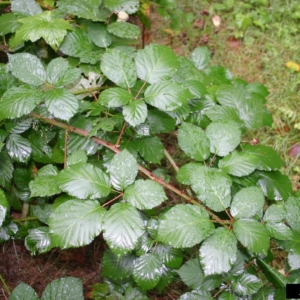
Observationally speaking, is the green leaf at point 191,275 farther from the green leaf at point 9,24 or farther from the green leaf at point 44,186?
the green leaf at point 9,24

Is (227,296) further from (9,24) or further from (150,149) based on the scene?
(9,24)

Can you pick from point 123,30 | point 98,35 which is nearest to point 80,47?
point 98,35

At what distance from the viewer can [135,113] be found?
4.14 ft

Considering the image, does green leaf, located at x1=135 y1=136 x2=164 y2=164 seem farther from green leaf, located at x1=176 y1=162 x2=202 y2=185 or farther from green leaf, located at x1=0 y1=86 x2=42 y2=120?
green leaf, located at x1=0 y1=86 x2=42 y2=120

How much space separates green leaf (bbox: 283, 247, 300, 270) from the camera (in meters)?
1.30

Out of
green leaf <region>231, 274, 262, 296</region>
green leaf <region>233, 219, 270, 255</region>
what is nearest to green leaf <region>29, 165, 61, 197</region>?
green leaf <region>233, 219, 270, 255</region>

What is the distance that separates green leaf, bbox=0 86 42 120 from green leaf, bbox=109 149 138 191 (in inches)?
15.5

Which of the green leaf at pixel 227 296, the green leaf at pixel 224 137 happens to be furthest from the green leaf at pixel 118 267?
the green leaf at pixel 224 137

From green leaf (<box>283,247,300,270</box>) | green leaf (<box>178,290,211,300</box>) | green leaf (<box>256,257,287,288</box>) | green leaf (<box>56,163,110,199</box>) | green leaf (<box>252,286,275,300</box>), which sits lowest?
green leaf (<box>178,290,211,300</box>)

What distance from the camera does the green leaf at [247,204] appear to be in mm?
1230

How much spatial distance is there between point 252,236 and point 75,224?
63cm

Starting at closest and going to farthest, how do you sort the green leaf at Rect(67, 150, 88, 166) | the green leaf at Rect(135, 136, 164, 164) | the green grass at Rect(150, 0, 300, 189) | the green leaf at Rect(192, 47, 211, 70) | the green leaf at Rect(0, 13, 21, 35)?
the green leaf at Rect(67, 150, 88, 166), the green leaf at Rect(135, 136, 164, 164), the green leaf at Rect(0, 13, 21, 35), the green leaf at Rect(192, 47, 211, 70), the green grass at Rect(150, 0, 300, 189)

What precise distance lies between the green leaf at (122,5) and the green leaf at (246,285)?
1.37 meters

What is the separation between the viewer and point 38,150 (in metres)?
1.60
